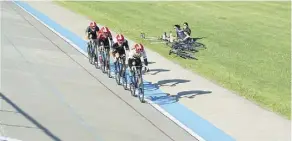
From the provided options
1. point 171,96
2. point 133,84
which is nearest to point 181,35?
point 171,96

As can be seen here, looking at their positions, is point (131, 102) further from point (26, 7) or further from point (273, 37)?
point (26, 7)

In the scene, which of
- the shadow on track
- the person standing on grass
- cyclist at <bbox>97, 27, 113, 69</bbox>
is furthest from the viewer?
the person standing on grass

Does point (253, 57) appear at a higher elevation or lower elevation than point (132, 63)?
lower

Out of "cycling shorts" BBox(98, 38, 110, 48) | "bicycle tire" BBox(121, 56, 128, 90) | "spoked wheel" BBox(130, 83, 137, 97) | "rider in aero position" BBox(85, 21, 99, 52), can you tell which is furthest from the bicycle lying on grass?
"spoked wheel" BBox(130, 83, 137, 97)

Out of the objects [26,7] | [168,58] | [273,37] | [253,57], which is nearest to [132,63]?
[168,58]

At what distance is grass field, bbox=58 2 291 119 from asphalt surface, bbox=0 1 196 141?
3.76 meters

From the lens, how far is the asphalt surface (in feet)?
41.0

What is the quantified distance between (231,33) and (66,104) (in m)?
15.3

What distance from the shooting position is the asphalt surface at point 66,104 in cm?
1250

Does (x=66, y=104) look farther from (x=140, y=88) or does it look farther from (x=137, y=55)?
(x=137, y=55)

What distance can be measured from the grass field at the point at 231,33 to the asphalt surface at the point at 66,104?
3762mm

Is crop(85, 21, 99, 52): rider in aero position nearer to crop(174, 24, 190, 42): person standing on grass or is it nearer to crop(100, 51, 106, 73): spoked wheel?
crop(100, 51, 106, 73): spoked wheel

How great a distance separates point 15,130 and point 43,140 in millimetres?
887

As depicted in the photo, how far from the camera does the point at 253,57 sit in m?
22.2
